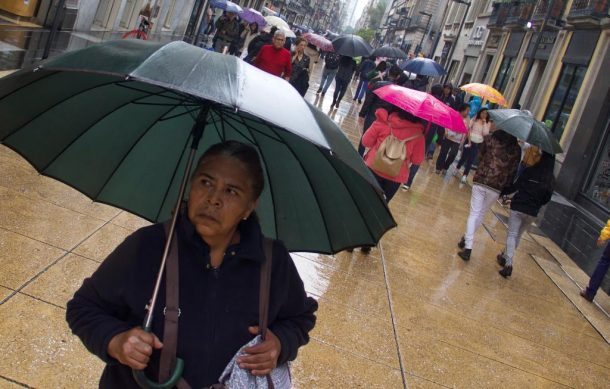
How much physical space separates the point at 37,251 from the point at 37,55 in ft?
26.0

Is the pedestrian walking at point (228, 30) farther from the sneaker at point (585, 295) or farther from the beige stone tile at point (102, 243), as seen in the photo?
the beige stone tile at point (102, 243)

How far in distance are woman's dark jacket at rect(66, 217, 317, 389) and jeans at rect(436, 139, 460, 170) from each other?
12799 millimetres

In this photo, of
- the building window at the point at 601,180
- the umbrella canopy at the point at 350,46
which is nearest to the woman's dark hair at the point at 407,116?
the building window at the point at 601,180

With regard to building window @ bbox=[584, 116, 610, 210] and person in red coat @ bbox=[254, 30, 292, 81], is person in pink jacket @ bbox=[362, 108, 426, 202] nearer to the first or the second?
person in red coat @ bbox=[254, 30, 292, 81]

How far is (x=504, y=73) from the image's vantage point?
26.9m

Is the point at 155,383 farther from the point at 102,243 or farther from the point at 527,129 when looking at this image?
the point at 527,129

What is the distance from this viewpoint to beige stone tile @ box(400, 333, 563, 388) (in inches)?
183

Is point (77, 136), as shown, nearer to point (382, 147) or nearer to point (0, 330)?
point (0, 330)

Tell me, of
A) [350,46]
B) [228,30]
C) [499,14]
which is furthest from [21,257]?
[499,14]

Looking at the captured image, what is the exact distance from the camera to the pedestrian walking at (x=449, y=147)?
13977 mm

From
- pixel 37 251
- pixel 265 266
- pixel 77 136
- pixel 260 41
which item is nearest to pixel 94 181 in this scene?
pixel 77 136

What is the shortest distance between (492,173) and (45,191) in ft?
16.4

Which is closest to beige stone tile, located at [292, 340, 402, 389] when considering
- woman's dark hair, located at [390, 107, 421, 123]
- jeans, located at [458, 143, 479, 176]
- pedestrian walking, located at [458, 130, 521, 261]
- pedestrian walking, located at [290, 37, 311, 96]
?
woman's dark hair, located at [390, 107, 421, 123]

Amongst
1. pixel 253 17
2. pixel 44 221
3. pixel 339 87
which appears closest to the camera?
pixel 44 221
